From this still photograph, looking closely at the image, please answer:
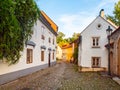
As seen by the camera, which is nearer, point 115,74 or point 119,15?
point 115,74

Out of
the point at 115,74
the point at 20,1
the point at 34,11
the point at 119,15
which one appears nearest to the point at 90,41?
the point at 115,74

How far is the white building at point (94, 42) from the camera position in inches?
906

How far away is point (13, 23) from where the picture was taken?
34.1 ft

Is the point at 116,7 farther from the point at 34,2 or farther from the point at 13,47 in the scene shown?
the point at 13,47

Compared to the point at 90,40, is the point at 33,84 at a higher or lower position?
lower

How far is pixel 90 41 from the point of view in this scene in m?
23.3

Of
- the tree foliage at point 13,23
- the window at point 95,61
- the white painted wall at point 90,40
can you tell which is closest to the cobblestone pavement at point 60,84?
the tree foliage at point 13,23

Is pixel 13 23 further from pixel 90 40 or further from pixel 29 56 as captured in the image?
pixel 90 40

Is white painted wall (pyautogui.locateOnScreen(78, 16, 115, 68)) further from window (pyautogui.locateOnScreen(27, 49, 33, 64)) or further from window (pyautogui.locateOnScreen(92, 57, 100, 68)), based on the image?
window (pyautogui.locateOnScreen(27, 49, 33, 64))

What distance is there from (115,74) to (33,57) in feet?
27.1

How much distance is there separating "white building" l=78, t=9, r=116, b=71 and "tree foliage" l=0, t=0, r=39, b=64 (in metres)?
11.1

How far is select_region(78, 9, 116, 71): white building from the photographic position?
2302cm

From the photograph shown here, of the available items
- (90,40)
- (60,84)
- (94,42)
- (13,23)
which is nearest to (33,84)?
(60,84)

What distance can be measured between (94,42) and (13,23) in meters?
14.7
